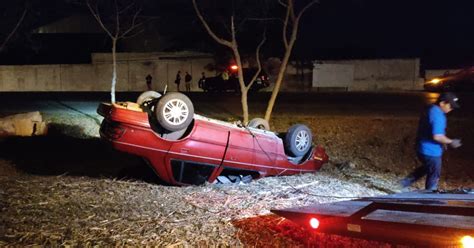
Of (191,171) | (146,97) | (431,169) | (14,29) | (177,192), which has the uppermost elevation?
(14,29)

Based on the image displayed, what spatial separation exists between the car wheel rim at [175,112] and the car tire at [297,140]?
2.39 metres

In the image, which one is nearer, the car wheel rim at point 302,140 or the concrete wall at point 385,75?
the car wheel rim at point 302,140

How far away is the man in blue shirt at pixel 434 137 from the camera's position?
285 inches

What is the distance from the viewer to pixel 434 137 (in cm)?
725

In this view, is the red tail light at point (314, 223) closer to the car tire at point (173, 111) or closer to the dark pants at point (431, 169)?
the car tire at point (173, 111)

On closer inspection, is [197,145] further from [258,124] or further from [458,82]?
[458,82]

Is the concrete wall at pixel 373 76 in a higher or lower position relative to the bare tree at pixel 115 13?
lower

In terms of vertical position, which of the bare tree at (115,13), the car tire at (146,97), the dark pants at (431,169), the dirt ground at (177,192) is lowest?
the dirt ground at (177,192)

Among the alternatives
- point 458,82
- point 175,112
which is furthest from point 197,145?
point 458,82

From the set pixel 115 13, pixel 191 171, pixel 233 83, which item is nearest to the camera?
pixel 191 171

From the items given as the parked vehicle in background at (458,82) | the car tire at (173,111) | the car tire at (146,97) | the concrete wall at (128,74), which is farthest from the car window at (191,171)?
the concrete wall at (128,74)

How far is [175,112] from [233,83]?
2405cm

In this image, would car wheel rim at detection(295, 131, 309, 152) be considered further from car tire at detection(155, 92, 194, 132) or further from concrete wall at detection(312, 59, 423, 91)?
concrete wall at detection(312, 59, 423, 91)

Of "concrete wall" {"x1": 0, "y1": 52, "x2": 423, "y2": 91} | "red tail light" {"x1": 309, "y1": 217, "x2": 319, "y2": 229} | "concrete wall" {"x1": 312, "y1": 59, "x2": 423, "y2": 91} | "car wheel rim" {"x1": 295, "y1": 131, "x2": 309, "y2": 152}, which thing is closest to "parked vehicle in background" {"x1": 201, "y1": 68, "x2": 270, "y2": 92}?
"concrete wall" {"x1": 0, "y1": 52, "x2": 423, "y2": 91}
